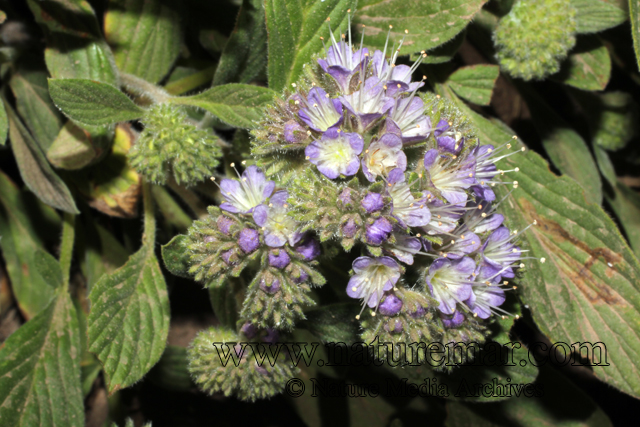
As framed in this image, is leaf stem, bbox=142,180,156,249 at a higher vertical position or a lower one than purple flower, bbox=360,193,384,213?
lower

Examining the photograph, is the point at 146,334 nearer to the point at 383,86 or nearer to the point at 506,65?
the point at 383,86

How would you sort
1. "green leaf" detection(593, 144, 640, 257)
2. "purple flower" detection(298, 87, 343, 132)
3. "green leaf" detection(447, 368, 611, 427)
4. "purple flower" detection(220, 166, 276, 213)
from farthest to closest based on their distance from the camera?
1. "green leaf" detection(593, 144, 640, 257)
2. "green leaf" detection(447, 368, 611, 427)
3. "purple flower" detection(220, 166, 276, 213)
4. "purple flower" detection(298, 87, 343, 132)

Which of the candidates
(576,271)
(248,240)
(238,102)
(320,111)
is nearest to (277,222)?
(248,240)

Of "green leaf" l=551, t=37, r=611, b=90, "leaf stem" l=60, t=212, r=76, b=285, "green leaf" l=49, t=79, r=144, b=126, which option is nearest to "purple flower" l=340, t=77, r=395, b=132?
"green leaf" l=49, t=79, r=144, b=126

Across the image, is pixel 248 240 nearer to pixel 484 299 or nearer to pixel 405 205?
pixel 405 205

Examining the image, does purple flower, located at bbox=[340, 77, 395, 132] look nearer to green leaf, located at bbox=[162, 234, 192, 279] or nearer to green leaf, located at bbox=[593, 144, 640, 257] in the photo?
green leaf, located at bbox=[162, 234, 192, 279]

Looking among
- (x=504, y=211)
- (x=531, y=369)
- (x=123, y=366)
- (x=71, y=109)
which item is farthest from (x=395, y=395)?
(x=71, y=109)

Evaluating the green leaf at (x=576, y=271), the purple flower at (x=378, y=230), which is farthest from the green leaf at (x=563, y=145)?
the purple flower at (x=378, y=230)
